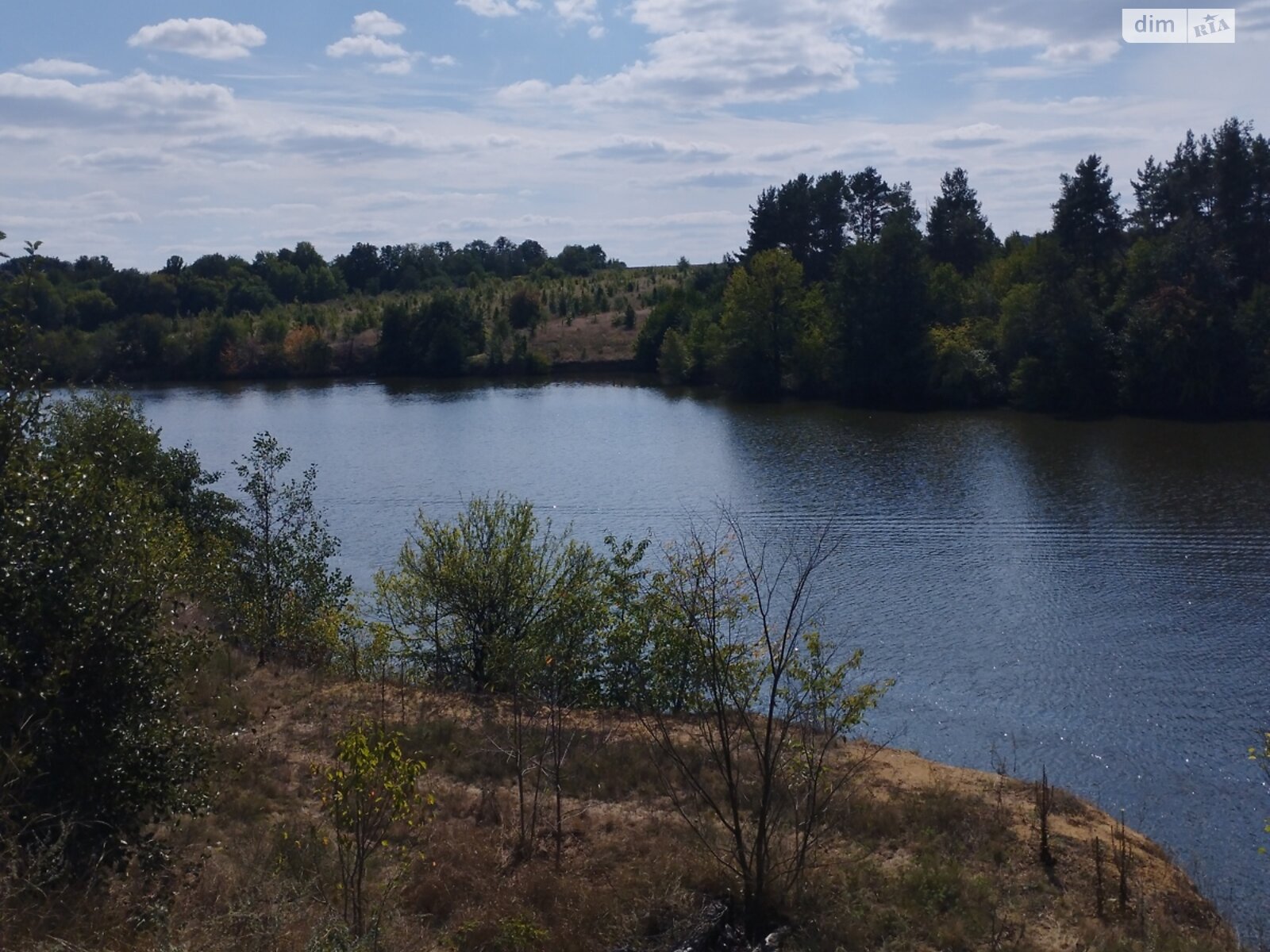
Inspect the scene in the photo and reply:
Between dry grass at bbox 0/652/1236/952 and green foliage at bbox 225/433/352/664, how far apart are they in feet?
9.64

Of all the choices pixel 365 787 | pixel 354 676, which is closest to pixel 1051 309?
pixel 354 676

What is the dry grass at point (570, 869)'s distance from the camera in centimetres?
835

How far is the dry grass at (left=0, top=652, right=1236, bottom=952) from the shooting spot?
329 inches

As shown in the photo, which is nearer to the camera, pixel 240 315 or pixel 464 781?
pixel 464 781

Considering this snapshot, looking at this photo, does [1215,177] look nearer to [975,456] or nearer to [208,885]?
[975,456]

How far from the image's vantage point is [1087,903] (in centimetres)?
1257

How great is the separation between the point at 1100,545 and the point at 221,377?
7464 centimetres

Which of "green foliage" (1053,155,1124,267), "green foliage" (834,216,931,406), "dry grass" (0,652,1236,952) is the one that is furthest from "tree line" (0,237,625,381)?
"dry grass" (0,652,1236,952)

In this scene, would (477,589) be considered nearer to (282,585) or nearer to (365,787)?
(282,585)

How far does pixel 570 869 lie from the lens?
11.4 m

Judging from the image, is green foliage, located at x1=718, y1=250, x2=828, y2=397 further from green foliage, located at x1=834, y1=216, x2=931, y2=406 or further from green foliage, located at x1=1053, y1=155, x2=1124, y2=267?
green foliage, located at x1=1053, y1=155, x2=1124, y2=267

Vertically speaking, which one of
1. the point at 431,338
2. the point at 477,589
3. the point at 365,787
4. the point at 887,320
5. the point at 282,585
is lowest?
the point at 282,585

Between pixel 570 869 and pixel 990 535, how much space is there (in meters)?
23.8

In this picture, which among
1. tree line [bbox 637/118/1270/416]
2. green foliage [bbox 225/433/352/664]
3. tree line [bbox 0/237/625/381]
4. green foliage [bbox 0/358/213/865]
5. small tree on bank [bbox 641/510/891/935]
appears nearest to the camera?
green foliage [bbox 0/358/213/865]
